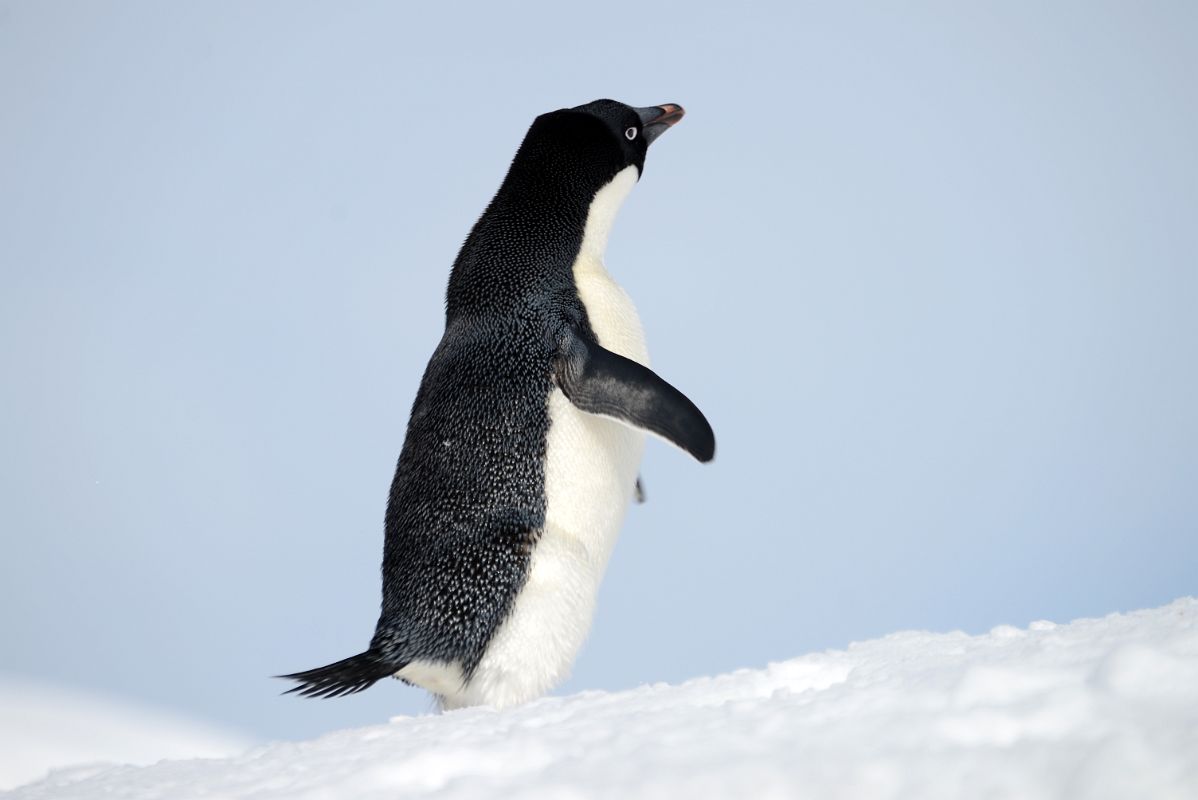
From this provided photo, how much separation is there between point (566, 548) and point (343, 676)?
1.86ft

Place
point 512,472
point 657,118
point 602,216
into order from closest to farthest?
point 512,472 < point 602,216 < point 657,118

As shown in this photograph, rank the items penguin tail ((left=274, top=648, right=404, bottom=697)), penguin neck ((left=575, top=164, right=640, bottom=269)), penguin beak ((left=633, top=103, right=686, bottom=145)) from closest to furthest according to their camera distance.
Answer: penguin tail ((left=274, top=648, right=404, bottom=697)), penguin neck ((left=575, top=164, right=640, bottom=269)), penguin beak ((left=633, top=103, right=686, bottom=145))

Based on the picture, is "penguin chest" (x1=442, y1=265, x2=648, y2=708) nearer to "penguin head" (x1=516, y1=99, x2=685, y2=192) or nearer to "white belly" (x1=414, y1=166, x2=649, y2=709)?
"white belly" (x1=414, y1=166, x2=649, y2=709)

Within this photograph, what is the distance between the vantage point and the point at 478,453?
2.63 metres

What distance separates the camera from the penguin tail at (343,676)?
242 cm

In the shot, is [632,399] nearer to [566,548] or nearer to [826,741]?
[566,548]

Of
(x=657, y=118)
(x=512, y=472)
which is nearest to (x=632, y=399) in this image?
(x=512, y=472)

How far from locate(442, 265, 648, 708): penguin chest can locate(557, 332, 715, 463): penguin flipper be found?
0.22 feet

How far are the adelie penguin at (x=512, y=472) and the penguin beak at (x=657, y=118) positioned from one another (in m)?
0.86

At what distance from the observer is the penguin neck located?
127 inches

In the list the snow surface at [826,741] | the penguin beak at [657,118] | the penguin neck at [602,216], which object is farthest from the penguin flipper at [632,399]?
the penguin beak at [657,118]

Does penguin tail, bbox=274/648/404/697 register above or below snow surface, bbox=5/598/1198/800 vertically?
above

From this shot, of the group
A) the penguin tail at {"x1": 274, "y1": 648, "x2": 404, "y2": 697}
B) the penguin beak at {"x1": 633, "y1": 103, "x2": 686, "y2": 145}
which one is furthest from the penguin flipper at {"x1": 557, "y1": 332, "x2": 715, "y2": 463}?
the penguin beak at {"x1": 633, "y1": 103, "x2": 686, "y2": 145}

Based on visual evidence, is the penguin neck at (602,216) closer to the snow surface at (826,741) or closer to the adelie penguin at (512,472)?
the adelie penguin at (512,472)
